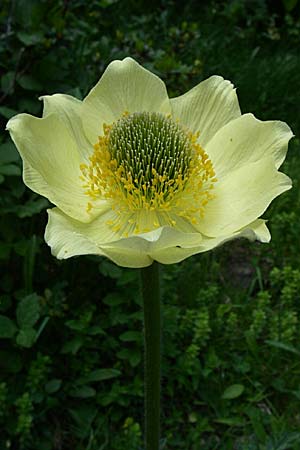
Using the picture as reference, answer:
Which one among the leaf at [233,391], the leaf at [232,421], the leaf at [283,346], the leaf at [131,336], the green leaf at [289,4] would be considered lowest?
the leaf at [232,421]

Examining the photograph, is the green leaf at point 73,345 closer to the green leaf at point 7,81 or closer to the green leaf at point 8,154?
the green leaf at point 8,154

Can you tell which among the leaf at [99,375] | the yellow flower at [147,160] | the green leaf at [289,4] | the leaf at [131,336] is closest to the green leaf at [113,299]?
the leaf at [131,336]

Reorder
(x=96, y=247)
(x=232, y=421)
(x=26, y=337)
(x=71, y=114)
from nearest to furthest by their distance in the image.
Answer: (x=96, y=247)
(x=71, y=114)
(x=26, y=337)
(x=232, y=421)

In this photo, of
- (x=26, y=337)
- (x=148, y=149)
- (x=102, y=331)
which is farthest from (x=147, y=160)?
(x=102, y=331)

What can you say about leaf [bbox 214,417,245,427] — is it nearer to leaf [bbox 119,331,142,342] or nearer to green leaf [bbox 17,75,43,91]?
leaf [bbox 119,331,142,342]

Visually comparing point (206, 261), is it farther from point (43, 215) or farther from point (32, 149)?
point (32, 149)

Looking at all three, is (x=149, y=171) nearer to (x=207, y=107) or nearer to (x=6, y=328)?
(x=207, y=107)
